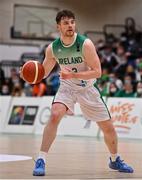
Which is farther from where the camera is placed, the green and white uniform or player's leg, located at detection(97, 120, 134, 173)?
player's leg, located at detection(97, 120, 134, 173)

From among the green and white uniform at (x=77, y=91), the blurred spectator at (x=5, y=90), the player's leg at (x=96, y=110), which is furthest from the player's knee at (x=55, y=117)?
the blurred spectator at (x=5, y=90)

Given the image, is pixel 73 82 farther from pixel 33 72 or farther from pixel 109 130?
pixel 109 130

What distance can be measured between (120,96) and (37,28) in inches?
444

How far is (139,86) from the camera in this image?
18047mm

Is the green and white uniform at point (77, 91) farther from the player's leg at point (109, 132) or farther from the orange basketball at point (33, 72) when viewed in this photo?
the orange basketball at point (33, 72)

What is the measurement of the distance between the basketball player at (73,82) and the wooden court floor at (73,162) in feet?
1.00

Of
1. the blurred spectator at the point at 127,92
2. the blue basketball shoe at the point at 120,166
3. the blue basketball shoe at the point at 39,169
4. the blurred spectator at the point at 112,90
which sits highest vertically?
the blurred spectator at the point at 112,90

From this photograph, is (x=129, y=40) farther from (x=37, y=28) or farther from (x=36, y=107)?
(x=36, y=107)

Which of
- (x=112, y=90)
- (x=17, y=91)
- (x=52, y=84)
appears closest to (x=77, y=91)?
(x=112, y=90)

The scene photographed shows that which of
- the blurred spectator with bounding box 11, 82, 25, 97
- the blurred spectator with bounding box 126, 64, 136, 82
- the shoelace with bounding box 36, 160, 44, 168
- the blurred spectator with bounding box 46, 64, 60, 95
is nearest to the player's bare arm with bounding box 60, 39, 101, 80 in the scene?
the shoelace with bounding box 36, 160, 44, 168

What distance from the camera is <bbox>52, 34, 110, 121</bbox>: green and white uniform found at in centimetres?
809

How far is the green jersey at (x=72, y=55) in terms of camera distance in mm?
8023

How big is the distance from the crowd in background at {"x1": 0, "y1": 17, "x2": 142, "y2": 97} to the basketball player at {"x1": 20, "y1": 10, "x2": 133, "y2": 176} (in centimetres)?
973

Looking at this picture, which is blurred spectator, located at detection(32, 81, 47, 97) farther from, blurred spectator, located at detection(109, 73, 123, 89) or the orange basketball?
the orange basketball
